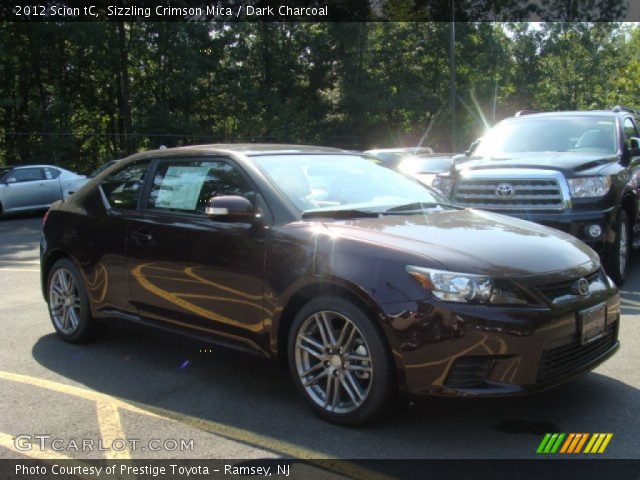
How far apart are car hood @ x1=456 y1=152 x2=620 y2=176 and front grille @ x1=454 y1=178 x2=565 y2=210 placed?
20 centimetres

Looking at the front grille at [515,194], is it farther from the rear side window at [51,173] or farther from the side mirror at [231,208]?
the rear side window at [51,173]

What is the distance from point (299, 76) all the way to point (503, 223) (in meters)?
37.5

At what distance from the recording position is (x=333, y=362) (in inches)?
148

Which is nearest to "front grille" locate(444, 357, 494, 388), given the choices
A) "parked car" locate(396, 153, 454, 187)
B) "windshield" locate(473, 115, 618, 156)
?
"windshield" locate(473, 115, 618, 156)

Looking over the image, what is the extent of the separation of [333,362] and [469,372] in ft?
2.54

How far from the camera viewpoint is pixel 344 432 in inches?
144

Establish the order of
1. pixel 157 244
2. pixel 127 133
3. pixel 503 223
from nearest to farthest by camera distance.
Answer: pixel 503 223 → pixel 157 244 → pixel 127 133

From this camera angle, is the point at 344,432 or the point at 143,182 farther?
the point at 143,182

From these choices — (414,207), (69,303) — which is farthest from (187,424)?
(69,303)

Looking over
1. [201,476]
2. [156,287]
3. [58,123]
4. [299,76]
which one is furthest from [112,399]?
[299,76]

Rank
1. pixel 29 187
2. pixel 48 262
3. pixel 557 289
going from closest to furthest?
pixel 557 289, pixel 48 262, pixel 29 187

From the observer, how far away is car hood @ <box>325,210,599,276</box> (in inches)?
138

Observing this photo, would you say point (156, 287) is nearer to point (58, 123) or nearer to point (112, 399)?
point (112, 399)

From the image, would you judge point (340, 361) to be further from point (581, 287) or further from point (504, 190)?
point (504, 190)
